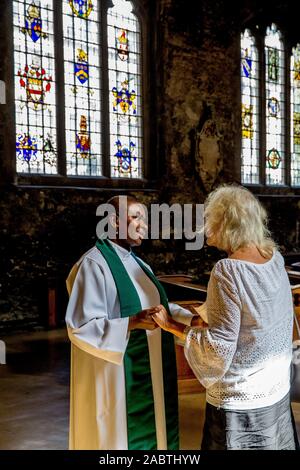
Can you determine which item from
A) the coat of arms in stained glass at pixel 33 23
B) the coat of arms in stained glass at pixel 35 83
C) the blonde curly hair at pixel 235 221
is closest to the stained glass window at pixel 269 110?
the coat of arms in stained glass at pixel 35 83

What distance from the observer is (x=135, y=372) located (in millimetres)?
2686

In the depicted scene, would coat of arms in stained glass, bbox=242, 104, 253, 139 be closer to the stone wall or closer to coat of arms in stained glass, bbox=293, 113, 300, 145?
the stone wall

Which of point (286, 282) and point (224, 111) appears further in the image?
point (224, 111)

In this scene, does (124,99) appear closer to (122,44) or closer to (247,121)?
(122,44)

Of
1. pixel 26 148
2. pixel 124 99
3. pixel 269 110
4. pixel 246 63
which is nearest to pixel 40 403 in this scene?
pixel 26 148

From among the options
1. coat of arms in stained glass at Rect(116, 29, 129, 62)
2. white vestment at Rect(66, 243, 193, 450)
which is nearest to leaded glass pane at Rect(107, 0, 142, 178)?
coat of arms in stained glass at Rect(116, 29, 129, 62)

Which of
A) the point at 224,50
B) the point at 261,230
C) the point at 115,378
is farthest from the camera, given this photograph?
the point at 224,50

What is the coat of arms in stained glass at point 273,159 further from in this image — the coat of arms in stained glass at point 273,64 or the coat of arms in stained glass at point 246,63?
the coat of arms in stained glass at point 246,63

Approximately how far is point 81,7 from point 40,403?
667cm

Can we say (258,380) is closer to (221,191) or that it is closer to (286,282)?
(286,282)

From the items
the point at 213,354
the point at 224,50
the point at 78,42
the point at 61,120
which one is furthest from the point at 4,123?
the point at 213,354

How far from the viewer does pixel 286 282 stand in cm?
222

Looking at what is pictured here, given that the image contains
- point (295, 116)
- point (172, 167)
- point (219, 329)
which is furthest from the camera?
point (295, 116)

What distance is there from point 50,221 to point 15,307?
138cm
